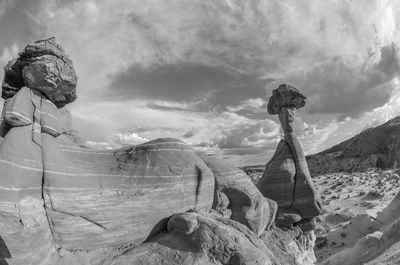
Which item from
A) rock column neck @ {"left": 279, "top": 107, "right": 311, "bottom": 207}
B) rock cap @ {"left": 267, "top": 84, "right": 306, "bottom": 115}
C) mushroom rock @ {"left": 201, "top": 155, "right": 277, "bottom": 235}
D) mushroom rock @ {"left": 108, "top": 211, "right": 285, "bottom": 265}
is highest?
rock cap @ {"left": 267, "top": 84, "right": 306, "bottom": 115}

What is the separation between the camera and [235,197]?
318 inches

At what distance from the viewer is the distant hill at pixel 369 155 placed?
2168 inches

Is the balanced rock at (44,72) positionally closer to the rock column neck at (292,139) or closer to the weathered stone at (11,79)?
the weathered stone at (11,79)

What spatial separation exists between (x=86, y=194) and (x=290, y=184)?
8.78 metres

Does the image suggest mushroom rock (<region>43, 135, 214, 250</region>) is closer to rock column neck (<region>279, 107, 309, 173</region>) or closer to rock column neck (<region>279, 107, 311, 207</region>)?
rock column neck (<region>279, 107, 311, 207</region>)

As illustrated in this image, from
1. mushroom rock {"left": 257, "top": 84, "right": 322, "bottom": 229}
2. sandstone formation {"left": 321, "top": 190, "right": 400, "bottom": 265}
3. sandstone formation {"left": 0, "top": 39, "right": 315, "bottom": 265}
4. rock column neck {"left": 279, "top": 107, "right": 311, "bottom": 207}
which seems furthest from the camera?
rock column neck {"left": 279, "top": 107, "right": 311, "bottom": 207}

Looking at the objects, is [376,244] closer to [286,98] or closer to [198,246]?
[286,98]

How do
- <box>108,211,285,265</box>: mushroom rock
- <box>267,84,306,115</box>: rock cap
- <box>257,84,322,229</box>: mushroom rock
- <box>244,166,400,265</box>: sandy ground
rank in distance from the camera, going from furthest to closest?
<box>244,166,400,265</box>: sandy ground < <box>267,84,306,115</box>: rock cap < <box>257,84,322,229</box>: mushroom rock < <box>108,211,285,265</box>: mushroom rock

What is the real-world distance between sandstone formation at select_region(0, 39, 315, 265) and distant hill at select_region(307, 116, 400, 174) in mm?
52652

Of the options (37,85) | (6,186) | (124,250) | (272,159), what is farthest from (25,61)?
(272,159)

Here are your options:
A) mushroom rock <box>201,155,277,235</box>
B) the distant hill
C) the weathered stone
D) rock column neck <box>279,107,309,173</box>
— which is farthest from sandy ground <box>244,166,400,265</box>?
the distant hill

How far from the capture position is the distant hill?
181 feet

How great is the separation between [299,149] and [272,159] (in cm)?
109

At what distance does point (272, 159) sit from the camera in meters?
13.6
